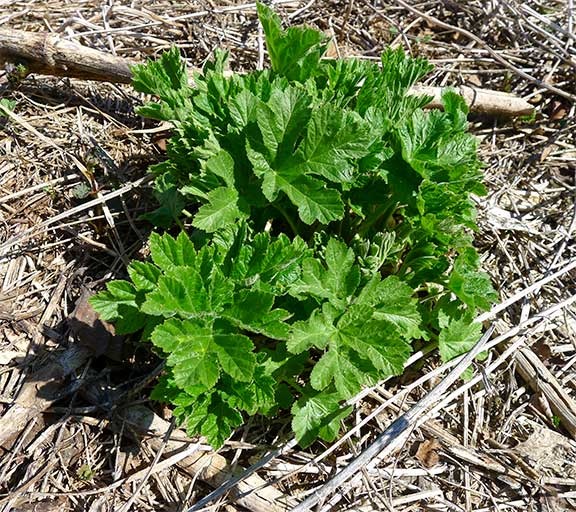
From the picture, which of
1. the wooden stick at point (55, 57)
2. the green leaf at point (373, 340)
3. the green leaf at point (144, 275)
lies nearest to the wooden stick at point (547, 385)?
the green leaf at point (373, 340)

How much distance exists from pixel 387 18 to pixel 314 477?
9.56 feet

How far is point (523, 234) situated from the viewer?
3.44 m

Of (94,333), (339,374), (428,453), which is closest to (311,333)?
(339,374)

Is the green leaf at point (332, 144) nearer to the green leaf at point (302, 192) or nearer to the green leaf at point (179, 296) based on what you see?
the green leaf at point (302, 192)

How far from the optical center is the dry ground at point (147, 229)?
103 inches

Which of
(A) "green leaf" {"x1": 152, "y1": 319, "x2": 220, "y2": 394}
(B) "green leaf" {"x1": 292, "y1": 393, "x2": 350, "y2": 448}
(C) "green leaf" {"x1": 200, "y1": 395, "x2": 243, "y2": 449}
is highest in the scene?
(A) "green leaf" {"x1": 152, "y1": 319, "x2": 220, "y2": 394}

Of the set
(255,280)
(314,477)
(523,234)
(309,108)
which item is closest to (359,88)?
(309,108)

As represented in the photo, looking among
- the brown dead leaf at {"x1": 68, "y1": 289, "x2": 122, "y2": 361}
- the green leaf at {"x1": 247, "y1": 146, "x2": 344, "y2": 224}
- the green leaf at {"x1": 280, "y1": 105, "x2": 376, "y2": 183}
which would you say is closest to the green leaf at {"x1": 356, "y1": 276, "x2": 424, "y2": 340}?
the green leaf at {"x1": 247, "y1": 146, "x2": 344, "y2": 224}

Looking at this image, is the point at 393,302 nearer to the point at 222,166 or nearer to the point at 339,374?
the point at 339,374

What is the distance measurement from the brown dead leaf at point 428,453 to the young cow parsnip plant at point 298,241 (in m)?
0.41

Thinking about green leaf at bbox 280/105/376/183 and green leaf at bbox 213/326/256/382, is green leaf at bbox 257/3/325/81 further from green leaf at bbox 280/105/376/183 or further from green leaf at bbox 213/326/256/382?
green leaf at bbox 213/326/256/382

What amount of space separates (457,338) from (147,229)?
62.0 inches

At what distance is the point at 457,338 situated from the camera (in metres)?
2.71

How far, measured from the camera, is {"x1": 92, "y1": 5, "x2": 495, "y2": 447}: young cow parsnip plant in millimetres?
2193
